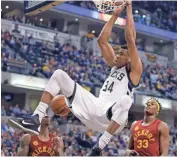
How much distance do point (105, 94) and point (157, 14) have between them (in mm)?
24579

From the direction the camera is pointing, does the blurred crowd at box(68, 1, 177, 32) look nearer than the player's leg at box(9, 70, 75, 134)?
No

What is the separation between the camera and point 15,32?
22.0 metres

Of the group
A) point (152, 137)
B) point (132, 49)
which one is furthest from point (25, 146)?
point (132, 49)

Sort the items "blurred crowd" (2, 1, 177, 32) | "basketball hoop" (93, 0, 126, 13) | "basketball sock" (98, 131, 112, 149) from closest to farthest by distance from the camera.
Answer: "basketball sock" (98, 131, 112, 149) → "basketball hoop" (93, 0, 126, 13) → "blurred crowd" (2, 1, 177, 32)

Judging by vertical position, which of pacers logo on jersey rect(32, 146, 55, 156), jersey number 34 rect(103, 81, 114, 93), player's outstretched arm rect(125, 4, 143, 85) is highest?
player's outstretched arm rect(125, 4, 143, 85)

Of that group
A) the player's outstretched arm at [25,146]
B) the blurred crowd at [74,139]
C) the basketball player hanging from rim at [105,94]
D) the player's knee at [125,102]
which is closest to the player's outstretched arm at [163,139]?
the basketball player hanging from rim at [105,94]

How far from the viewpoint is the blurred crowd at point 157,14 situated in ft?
93.5

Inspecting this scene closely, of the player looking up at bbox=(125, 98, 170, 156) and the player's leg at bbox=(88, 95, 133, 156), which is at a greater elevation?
the player's leg at bbox=(88, 95, 133, 156)

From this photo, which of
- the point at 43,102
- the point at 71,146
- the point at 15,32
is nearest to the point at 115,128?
the point at 43,102

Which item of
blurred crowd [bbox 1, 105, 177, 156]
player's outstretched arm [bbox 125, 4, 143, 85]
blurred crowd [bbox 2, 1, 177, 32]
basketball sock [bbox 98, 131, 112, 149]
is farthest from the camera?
blurred crowd [bbox 2, 1, 177, 32]

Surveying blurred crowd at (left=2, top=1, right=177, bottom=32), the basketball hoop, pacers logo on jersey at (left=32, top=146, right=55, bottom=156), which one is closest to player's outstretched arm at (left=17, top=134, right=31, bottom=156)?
pacers logo on jersey at (left=32, top=146, right=55, bottom=156)

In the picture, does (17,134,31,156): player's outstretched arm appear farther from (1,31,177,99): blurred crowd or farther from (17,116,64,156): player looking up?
(1,31,177,99): blurred crowd

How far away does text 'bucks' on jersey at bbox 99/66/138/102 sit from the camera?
5.61m

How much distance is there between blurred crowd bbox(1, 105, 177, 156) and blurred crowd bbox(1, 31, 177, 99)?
211 centimetres
